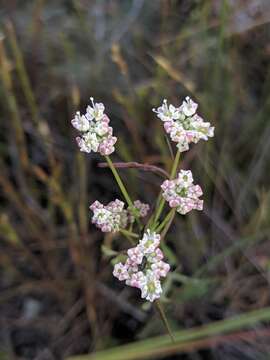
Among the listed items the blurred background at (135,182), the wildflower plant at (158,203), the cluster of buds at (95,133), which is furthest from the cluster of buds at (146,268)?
the blurred background at (135,182)

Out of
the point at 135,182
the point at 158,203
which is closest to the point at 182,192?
the point at 158,203

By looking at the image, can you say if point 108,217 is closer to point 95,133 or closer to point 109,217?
point 109,217

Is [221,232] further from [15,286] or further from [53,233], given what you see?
[15,286]

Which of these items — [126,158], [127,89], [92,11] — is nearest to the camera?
[126,158]

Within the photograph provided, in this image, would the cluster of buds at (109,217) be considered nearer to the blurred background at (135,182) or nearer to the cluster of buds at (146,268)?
the cluster of buds at (146,268)

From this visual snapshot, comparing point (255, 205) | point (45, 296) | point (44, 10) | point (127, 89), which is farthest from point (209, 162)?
point (44, 10)

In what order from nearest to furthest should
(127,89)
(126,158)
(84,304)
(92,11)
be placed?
(126,158)
(84,304)
(127,89)
(92,11)
